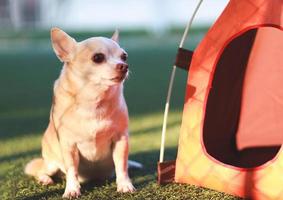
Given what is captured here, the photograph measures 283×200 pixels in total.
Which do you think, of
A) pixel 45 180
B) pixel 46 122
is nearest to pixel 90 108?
pixel 45 180

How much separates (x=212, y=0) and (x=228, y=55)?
1567cm

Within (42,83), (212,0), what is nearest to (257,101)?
(42,83)

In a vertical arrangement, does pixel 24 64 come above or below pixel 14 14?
above

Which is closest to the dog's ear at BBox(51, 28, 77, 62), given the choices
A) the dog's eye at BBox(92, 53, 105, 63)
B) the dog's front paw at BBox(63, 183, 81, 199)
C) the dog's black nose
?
the dog's eye at BBox(92, 53, 105, 63)

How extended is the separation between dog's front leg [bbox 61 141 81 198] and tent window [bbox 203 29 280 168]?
596 millimetres

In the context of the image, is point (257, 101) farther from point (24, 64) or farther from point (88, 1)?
point (88, 1)

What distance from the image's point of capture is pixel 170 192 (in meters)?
2.41

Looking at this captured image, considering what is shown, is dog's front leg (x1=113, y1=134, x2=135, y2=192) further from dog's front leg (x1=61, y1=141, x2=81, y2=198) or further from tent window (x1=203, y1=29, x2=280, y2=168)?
tent window (x1=203, y1=29, x2=280, y2=168)

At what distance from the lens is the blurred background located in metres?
3.64

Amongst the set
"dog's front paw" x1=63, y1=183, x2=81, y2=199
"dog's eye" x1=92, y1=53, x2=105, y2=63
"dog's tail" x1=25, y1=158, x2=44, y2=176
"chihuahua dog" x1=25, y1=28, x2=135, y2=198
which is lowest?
"dog's tail" x1=25, y1=158, x2=44, y2=176

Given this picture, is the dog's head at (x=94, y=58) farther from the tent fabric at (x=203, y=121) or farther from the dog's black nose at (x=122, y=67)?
the tent fabric at (x=203, y=121)

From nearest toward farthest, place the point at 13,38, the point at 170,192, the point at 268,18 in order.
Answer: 1. the point at 268,18
2. the point at 170,192
3. the point at 13,38

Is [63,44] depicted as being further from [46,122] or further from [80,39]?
[80,39]

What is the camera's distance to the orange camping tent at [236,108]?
2.29 meters
